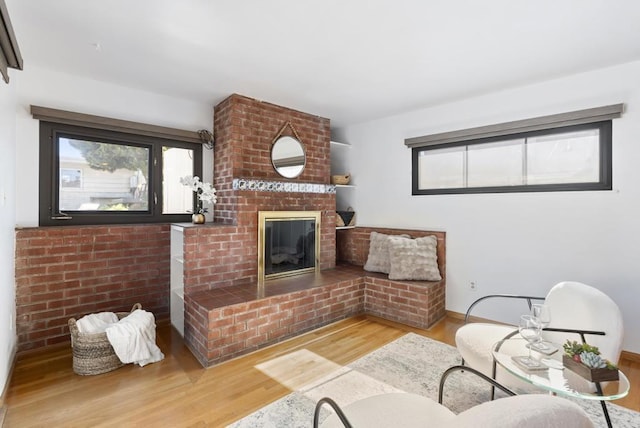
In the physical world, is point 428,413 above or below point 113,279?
below

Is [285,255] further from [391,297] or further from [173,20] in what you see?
[173,20]

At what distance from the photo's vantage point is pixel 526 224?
312cm

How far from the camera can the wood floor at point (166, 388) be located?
1.86 metres

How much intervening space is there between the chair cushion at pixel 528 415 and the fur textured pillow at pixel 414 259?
2.66m

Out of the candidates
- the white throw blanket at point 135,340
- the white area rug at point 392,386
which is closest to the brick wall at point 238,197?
the white throw blanket at point 135,340

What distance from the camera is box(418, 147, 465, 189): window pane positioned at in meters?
3.68

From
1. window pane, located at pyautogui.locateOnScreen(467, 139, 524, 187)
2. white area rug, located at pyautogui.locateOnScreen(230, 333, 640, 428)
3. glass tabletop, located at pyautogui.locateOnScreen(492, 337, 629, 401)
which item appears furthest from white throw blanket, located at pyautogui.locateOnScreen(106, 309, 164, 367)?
window pane, located at pyautogui.locateOnScreen(467, 139, 524, 187)

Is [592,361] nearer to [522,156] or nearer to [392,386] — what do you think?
[392,386]

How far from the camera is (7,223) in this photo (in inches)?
86.6

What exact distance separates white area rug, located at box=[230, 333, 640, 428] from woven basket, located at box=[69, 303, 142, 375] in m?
1.21

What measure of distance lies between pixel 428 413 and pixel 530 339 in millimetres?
878

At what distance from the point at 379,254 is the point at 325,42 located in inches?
100

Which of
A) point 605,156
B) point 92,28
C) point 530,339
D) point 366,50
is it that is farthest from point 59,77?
point 605,156

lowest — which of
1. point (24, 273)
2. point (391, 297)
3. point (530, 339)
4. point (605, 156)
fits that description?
point (391, 297)
